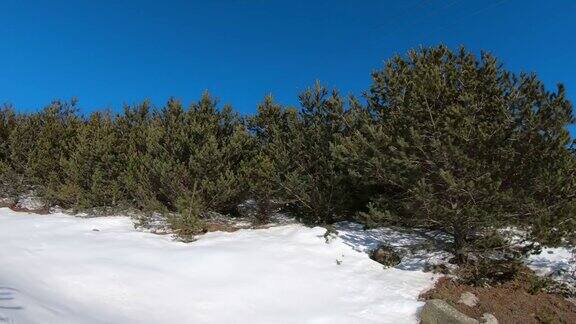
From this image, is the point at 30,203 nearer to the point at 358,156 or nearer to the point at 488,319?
the point at 358,156

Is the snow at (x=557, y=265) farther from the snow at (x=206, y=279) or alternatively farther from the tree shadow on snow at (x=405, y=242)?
the snow at (x=206, y=279)

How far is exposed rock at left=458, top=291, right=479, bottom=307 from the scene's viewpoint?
649 cm

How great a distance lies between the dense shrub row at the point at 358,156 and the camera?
6727mm

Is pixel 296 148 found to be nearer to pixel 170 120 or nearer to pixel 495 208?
pixel 170 120

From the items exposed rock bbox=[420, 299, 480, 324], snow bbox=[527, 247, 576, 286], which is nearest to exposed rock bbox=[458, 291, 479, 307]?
exposed rock bbox=[420, 299, 480, 324]

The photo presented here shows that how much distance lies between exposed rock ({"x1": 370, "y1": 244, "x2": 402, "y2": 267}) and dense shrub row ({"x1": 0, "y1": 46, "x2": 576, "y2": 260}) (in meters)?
0.76

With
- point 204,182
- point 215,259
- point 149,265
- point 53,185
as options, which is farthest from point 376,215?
point 53,185

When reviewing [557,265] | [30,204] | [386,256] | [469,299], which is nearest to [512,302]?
[469,299]

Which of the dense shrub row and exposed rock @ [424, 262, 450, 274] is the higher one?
the dense shrub row

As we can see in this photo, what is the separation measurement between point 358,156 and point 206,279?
328 centimetres

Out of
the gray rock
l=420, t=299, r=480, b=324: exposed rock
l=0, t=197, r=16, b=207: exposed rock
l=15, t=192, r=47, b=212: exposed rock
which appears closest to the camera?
l=420, t=299, r=480, b=324: exposed rock

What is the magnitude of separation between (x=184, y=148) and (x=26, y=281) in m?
5.64

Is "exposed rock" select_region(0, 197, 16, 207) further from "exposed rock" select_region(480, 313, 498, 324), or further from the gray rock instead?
"exposed rock" select_region(480, 313, 498, 324)

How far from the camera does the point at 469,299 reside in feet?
21.6
